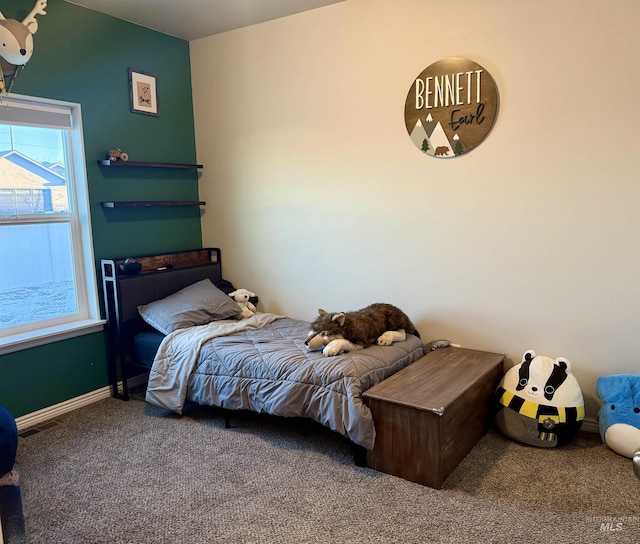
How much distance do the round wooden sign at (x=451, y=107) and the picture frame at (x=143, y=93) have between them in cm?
197

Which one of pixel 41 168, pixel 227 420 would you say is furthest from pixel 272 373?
pixel 41 168

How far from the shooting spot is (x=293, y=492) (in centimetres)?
232

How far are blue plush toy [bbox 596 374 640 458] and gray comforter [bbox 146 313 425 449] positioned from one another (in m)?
1.03

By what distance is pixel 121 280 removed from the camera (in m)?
3.47

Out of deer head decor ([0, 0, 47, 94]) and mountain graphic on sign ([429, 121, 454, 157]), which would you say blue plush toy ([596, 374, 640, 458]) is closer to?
mountain graphic on sign ([429, 121, 454, 157])

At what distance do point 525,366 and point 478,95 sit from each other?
1588 mm

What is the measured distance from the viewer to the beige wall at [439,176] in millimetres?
2686

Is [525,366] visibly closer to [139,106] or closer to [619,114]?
[619,114]

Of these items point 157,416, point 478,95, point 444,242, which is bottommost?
point 157,416

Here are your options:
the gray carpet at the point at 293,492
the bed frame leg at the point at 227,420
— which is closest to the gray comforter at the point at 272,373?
the bed frame leg at the point at 227,420

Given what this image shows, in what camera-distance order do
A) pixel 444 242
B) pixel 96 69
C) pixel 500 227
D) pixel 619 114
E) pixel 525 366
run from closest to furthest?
1. pixel 619 114
2. pixel 525 366
3. pixel 500 227
4. pixel 444 242
5. pixel 96 69

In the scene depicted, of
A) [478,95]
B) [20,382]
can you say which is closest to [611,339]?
[478,95]

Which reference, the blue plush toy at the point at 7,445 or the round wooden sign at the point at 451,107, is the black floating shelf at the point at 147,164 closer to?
the round wooden sign at the point at 451,107

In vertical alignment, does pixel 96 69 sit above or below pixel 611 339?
above
